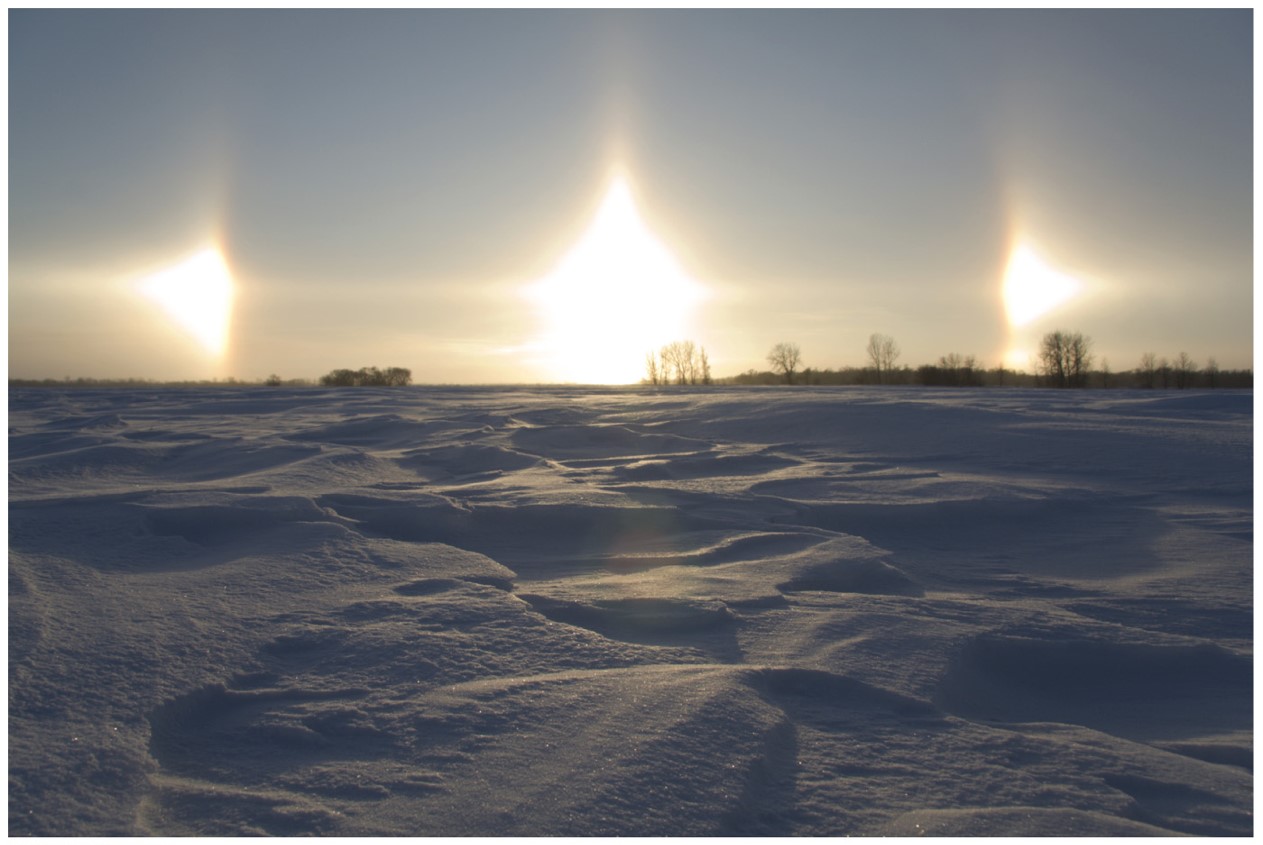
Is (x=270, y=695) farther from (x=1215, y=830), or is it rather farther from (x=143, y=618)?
(x=1215, y=830)

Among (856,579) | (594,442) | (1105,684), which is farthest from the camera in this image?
(594,442)

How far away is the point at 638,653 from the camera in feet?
6.78

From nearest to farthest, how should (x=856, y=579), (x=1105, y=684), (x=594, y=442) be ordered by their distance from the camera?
(x=1105, y=684)
(x=856, y=579)
(x=594, y=442)

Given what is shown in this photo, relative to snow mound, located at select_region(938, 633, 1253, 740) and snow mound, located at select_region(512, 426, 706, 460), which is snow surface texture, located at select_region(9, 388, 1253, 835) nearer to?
snow mound, located at select_region(938, 633, 1253, 740)

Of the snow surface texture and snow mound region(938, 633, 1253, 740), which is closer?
the snow surface texture

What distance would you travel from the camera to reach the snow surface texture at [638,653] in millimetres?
1442

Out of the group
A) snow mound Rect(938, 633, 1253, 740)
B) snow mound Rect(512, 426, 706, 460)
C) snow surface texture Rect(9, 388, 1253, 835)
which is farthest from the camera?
snow mound Rect(512, 426, 706, 460)

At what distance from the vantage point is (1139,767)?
5.13ft

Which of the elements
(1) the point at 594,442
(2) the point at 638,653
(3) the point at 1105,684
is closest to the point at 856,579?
(3) the point at 1105,684

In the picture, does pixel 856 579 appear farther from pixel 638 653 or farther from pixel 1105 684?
pixel 638 653

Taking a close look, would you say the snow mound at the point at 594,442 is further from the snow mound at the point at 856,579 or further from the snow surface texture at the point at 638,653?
the snow mound at the point at 856,579

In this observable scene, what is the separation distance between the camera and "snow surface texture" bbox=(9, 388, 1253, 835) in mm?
1442

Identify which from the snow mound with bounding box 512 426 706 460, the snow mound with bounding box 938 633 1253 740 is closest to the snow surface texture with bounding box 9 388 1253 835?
the snow mound with bounding box 938 633 1253 740

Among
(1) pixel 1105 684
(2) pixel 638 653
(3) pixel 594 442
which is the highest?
(3) pixel 594 442
